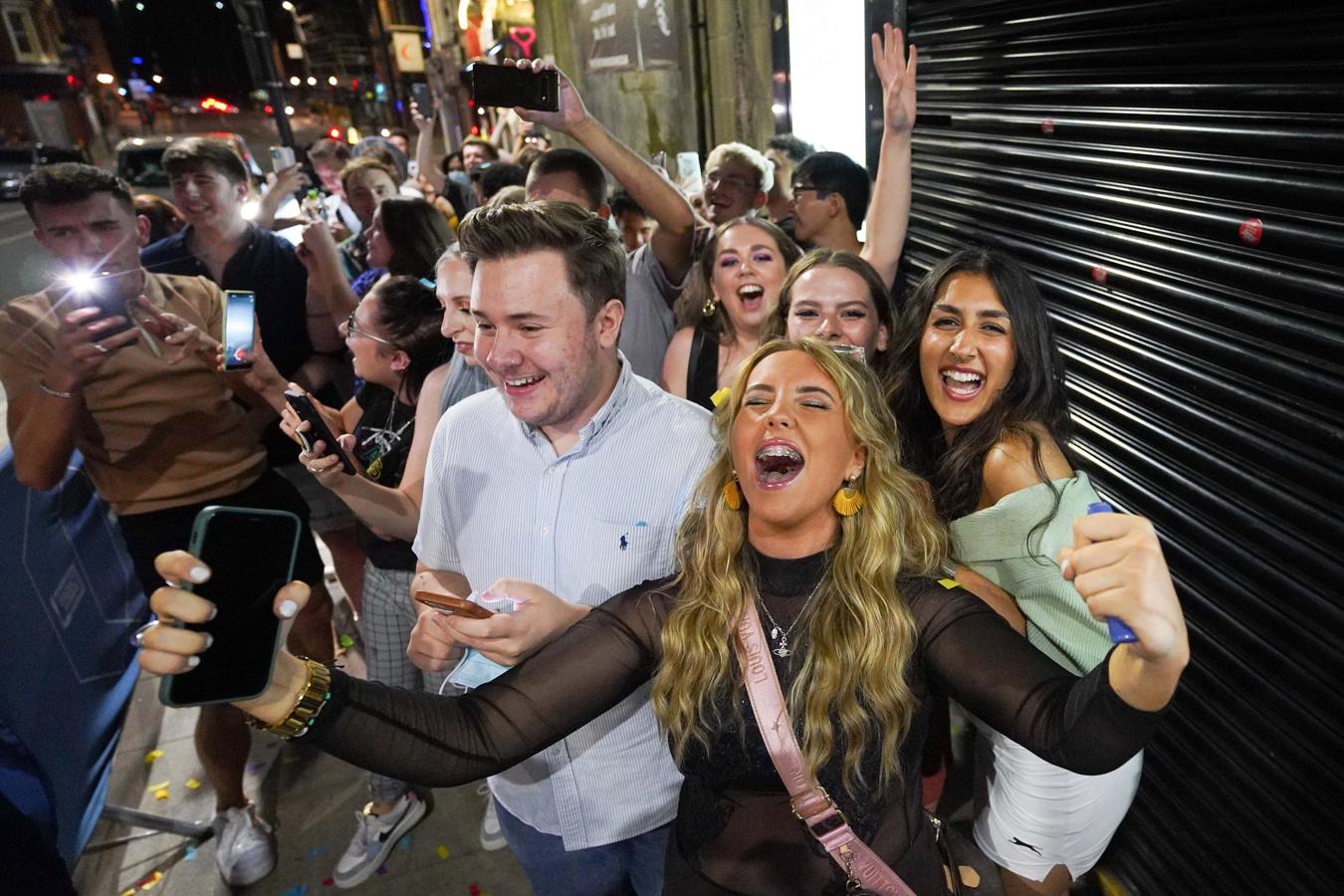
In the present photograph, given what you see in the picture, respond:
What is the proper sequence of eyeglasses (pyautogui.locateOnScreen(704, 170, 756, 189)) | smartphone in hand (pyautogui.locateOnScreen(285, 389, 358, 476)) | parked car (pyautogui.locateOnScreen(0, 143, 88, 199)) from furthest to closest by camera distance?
parked car (pyautogui.locateOnScreen(0, 143, 88, 199)) < eyeglasses (pyautogui.locateOnScreen(704, 170, 756, 189)) < smartphone in hand (pyautogui.locateOnScreen(285, 389, 358, 476))

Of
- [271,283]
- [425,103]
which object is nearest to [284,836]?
[271,283]

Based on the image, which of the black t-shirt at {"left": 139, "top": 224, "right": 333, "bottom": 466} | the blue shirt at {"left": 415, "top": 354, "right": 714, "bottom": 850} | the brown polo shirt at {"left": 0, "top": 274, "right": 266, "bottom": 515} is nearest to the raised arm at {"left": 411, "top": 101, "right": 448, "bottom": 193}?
the black t-shirt at {"left": 139, "top": 224, "right": 333, "bottom": 466}

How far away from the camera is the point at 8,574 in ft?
9.57

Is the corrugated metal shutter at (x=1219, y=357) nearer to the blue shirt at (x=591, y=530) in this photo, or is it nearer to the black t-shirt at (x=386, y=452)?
the blue shirt at (x=591, y=530)

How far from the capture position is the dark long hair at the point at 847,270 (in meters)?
2.76

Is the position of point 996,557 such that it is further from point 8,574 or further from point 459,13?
point 459,13

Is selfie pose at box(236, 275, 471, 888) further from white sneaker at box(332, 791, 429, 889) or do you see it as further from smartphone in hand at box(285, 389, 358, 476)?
smartphone in hand at box(285, 389, 358, 476)

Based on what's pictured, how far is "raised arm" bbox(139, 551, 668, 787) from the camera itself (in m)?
→ 1.19

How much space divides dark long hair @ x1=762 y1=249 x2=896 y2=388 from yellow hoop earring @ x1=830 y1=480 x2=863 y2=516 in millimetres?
1041

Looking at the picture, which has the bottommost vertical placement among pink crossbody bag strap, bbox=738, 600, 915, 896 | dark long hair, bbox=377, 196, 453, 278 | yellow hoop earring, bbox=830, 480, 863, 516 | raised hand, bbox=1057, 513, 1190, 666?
pink crossbody bag strap, bbox=738, 600, 915, 896

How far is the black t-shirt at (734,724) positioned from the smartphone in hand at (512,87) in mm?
2142

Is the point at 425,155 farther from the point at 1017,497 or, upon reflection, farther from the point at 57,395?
the point at 1017,497

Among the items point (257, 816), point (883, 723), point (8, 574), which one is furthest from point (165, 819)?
point (883, 723)

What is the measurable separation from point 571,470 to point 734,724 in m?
0.75
